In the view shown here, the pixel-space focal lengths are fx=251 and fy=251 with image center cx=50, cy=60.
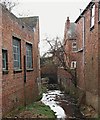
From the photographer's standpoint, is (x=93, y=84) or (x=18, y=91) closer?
(x=18, y=91)

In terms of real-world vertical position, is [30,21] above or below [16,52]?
above

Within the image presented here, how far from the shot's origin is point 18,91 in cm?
1542

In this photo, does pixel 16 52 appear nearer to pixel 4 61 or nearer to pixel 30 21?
pixel 4 61

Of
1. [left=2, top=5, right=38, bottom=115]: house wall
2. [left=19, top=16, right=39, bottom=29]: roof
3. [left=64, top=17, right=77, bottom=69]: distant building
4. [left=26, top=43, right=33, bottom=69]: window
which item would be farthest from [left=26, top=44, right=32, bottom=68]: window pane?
[left=64, top=17, right=77, bottom=69]: distant building

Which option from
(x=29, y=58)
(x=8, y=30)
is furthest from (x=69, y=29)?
(x=8, y=30)

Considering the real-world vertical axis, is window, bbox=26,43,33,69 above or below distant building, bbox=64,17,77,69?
below

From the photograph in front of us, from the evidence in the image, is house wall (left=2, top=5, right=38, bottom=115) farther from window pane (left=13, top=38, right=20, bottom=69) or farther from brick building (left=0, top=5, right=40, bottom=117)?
window pane (left=13, top=38, right=20, bottom=69)

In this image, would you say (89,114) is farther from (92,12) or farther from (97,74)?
(92,12)

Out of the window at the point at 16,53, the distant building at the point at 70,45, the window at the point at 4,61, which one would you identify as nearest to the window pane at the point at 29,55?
the window at the point at 16,53

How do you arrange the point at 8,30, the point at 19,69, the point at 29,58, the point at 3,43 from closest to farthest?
the point at 3,43, the point at 8,30, the point at 19,69, the point at 29,58

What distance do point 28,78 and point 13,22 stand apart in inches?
224

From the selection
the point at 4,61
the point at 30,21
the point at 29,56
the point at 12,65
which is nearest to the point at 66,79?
the point at 30,21

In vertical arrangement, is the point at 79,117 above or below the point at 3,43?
below

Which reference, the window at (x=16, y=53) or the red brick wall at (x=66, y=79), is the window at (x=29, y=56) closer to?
the window at (x=16, y=53)
